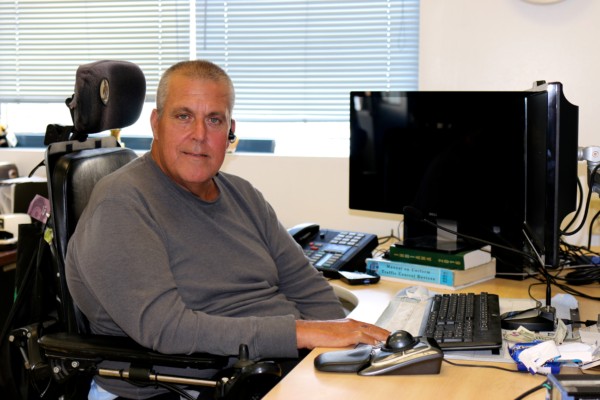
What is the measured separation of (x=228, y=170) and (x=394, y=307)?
1.56 metres

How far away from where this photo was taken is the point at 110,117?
201 cm

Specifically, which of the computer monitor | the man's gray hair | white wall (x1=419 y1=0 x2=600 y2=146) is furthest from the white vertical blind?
the man's gray hair

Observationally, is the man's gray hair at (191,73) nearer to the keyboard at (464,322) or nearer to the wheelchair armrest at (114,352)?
the wheelchair armrest at (114,352)

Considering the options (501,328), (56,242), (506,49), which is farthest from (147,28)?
(501,328)

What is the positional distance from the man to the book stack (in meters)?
0.23

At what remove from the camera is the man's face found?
1970 millimetres

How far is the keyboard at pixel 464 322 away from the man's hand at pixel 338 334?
4.3 inches

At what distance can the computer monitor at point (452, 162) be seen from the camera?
7.20ft

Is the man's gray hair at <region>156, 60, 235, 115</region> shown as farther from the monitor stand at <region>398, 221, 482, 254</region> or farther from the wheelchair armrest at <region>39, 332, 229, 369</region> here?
the monitor stand at <region>398, 221, 482, 254</region>

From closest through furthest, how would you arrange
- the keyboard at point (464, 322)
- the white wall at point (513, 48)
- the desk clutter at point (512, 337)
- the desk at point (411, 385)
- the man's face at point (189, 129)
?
1. the desk at point (411, 385)
2. the desk clutter at point (512, 337)
3. the keyboard at point (464, 322)
4. the man's face at point (189, 129)
5. the white wall at point (513, 48)

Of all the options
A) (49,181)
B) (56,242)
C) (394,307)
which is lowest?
(394,307)

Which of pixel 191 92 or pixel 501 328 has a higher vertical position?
pixel 191 92

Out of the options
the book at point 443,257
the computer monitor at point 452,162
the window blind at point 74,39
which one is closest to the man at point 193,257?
the book at point 443,257

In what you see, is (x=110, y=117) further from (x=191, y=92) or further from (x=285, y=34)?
(x=285, y=34)
